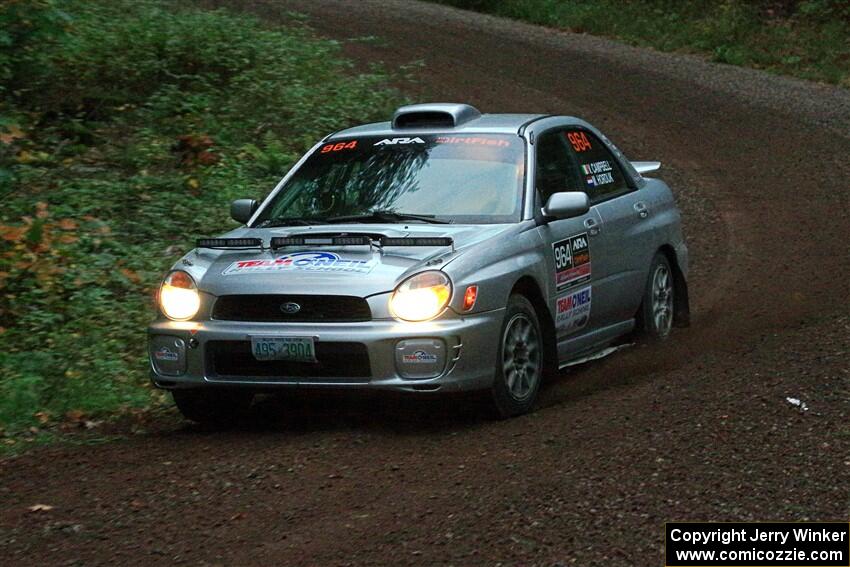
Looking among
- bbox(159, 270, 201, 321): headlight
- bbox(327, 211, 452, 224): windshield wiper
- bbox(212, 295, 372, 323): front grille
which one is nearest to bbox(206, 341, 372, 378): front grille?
bbox(212, 295, 372, 323): front grille

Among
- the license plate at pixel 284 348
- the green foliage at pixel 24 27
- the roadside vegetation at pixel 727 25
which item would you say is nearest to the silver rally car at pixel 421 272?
the license plate at pixel 284 348

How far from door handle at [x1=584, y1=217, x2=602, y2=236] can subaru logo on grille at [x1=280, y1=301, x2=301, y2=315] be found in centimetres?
Answer: 224

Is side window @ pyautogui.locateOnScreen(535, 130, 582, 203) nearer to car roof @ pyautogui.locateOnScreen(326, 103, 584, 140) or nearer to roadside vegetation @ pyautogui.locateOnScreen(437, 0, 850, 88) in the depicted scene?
car roof @ pyautogui.locateOnScreen(326, 103, 584, 140)

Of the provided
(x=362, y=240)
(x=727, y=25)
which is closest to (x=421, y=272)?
(x=362, y=240)

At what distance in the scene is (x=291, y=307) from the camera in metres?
7.09

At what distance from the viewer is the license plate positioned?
22.9 feet

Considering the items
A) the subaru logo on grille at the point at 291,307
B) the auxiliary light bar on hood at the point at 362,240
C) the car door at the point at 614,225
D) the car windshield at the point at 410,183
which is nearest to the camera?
the subaru logo on grille at the point at 291,307

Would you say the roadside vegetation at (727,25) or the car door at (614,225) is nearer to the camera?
the car door at (614,225)

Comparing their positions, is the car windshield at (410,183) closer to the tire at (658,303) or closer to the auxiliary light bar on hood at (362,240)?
the auxiliary light bar on hood at (362,240)

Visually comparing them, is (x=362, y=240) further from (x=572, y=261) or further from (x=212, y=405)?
(x=572, y=261)

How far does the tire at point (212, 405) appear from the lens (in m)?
7.59

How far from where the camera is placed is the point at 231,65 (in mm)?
17031

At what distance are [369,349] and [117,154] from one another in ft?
26.1

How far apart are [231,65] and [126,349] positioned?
804cm
